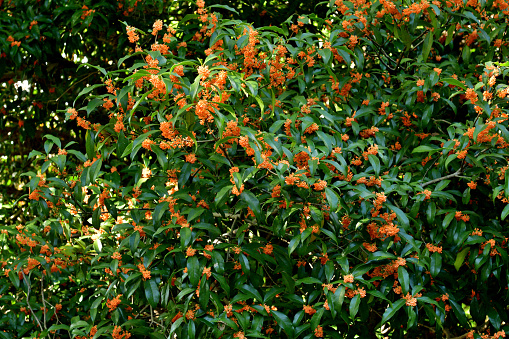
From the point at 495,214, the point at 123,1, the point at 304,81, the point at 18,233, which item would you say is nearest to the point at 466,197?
the point at 495,214

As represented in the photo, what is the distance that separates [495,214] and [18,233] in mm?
2486

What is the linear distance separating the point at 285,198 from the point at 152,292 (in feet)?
2.34

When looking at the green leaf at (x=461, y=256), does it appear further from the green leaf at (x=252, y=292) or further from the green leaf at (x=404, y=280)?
the green leaf at (x=252, y=292)

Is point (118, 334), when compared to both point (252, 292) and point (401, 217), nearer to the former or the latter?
point (252, 292)

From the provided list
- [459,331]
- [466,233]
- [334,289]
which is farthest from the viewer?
[459,331]

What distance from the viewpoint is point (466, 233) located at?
2.22 meters

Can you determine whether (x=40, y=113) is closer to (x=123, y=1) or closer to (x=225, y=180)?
(x=123, y=1)

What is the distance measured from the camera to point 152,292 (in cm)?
216

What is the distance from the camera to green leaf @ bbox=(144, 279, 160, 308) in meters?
2.15

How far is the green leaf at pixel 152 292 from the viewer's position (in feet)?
7.04

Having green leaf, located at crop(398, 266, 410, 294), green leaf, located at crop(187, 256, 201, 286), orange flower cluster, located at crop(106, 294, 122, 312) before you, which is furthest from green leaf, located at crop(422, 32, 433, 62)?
orange flower cluster, located at crop(106, 294, 122, 312)

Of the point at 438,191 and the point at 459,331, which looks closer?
the point at 438,191

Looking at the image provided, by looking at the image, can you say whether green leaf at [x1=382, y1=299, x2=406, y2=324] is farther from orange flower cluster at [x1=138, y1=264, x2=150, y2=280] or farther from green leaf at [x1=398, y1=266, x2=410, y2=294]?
orange flower cluster at [x1=138, y1=264, x2=150, y2=280]

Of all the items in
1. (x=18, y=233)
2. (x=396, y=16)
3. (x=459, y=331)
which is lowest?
(x=459, y=331)
